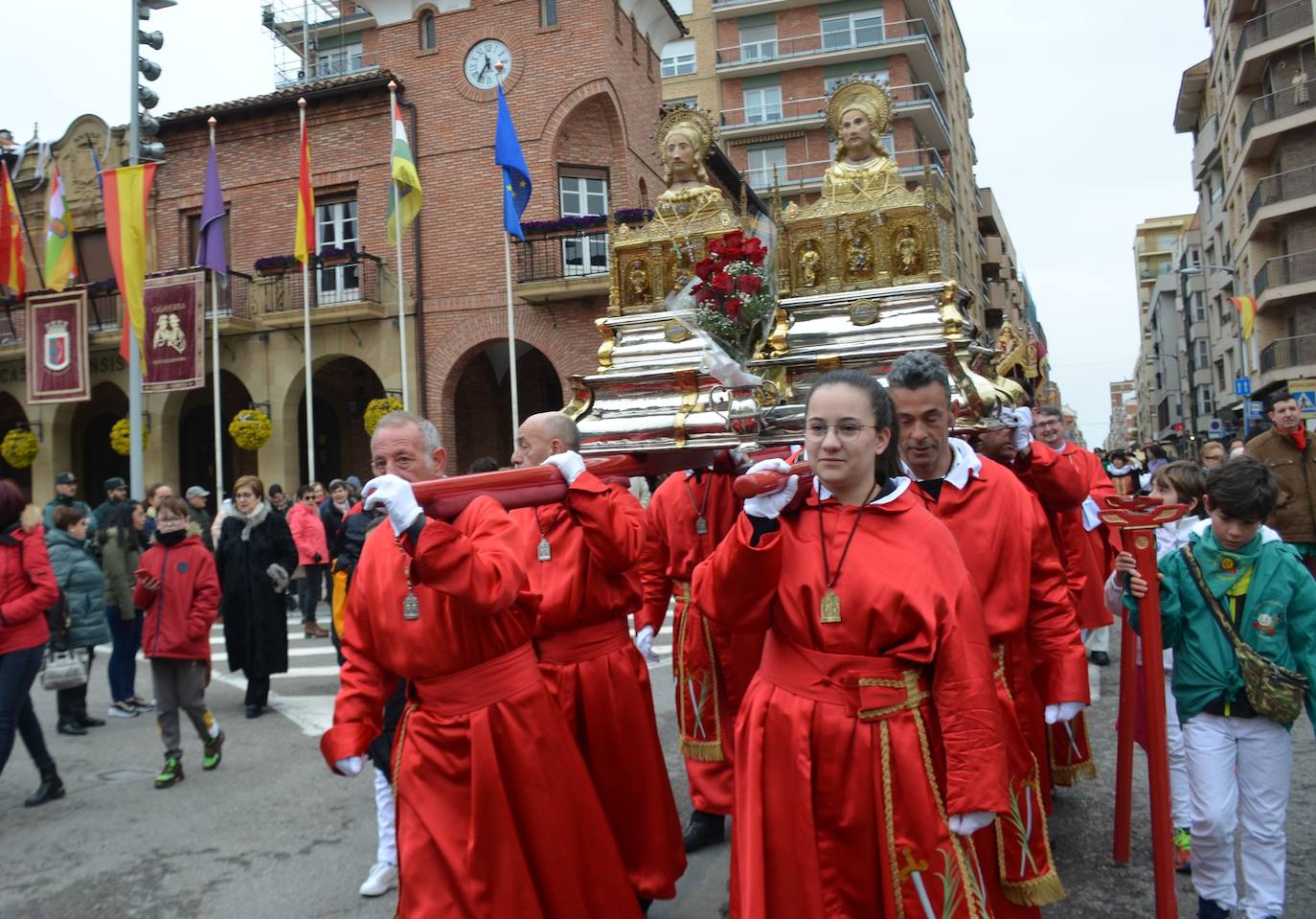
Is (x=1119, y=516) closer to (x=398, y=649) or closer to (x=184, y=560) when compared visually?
(x=398, y=649)

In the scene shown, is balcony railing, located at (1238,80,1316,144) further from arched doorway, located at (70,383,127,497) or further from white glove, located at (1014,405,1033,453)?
arched doorway, located at (70,383,127,497)

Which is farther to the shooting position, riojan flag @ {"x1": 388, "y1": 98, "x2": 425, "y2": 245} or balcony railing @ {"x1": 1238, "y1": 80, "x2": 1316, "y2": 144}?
balcony railing @ {"x1": 1238, "y1": 80, "x2": 1316, "y2": 144}

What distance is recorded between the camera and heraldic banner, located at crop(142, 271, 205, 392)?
18578 millimetres

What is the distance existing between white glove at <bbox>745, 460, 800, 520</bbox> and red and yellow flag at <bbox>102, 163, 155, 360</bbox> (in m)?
15.4

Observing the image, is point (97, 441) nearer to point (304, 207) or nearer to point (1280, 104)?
point (304, 207)

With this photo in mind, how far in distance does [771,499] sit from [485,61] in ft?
62.1

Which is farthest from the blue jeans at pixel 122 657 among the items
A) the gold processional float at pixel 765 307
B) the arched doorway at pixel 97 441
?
the arched doorway at pixel 97 441

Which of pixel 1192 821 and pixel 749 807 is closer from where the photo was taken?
pixel 749 807

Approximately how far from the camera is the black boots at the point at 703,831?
4.99 metres

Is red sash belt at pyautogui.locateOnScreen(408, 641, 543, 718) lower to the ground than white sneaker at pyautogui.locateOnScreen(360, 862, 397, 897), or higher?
higher

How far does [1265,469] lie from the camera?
3.77m

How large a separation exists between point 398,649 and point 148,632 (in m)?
3.94

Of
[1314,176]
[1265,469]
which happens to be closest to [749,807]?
[1265,469]

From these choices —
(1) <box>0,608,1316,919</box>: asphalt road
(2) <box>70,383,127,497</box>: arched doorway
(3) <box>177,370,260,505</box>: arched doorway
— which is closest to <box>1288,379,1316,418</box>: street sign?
(1) <box>0,608,1316,919</box>: asphalt road
